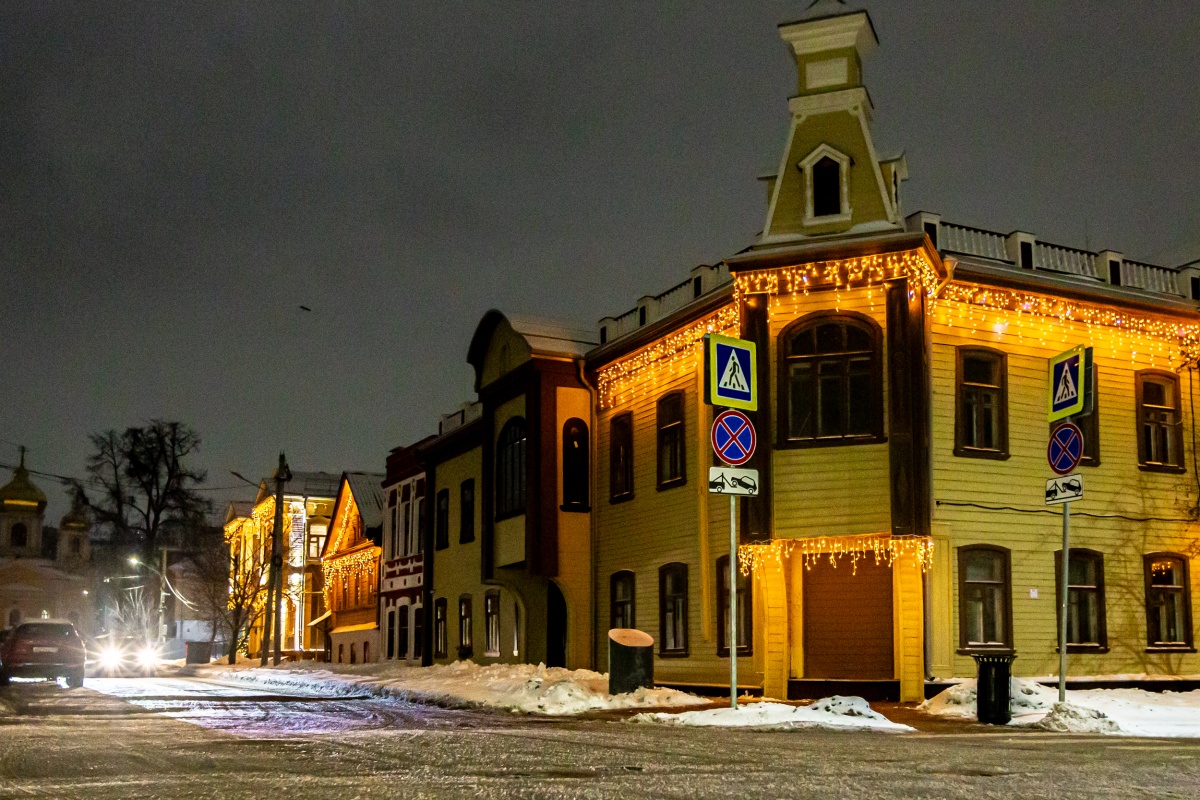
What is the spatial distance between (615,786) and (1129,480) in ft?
55.0

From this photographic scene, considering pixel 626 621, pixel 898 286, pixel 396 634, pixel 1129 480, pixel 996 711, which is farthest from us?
pixel 396 634

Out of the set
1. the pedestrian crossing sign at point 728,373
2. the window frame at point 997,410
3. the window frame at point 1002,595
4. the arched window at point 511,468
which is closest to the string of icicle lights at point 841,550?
the window frame at point 1002,595

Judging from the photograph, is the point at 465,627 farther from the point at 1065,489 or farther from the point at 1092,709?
the point at 1092,709

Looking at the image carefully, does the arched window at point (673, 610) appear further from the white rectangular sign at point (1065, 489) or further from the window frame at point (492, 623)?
the white rectangular sign at point (1065, 489)

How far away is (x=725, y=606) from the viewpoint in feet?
78.0

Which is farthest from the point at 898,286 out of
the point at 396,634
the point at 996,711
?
the point at 396,634

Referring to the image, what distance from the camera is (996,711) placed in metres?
16.1

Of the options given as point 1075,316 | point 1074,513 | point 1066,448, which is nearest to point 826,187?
point 1075,316

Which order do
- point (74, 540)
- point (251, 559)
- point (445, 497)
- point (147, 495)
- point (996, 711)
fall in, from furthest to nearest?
point (74, 540), point (147, 495), point (251, 559), point (445, 497), point (996, 711)

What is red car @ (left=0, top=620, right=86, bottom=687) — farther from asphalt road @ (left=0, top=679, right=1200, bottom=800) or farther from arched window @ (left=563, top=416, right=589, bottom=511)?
asphalt road @ (left=0, top=679, right=1200, bottom=800)

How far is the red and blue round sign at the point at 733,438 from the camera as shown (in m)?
16.6

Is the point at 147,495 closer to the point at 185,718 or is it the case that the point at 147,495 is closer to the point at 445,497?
the point at 445,497

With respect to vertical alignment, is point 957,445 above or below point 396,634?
above

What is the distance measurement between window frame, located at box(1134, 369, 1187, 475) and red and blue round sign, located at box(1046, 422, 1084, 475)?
7.45 meters
